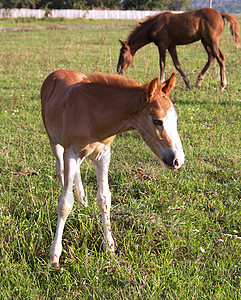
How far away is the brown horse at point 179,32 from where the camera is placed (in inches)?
350

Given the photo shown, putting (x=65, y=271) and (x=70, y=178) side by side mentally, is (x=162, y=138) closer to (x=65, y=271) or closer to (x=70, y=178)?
(x=70, y=178)

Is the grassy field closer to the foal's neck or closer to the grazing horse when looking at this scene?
the grazing horse

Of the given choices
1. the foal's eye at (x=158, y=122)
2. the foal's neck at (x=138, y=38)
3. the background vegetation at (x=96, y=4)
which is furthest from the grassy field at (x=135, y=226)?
the background vegetation at (x=96, y=4)

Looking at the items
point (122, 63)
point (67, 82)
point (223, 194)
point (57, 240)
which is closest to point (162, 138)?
point (57, 240)

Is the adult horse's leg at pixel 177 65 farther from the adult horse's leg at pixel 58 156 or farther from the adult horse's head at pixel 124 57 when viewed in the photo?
the adult horse's leg at pixel 58 156

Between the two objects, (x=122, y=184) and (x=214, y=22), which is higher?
(x=214, y=22)

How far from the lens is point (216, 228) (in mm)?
3064

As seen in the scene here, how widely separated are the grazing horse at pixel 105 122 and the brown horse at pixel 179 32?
633 cm

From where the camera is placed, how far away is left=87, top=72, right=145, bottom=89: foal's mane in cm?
254

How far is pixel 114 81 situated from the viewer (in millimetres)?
2586

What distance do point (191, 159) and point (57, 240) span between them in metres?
2.42

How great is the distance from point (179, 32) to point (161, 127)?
25.0 ft

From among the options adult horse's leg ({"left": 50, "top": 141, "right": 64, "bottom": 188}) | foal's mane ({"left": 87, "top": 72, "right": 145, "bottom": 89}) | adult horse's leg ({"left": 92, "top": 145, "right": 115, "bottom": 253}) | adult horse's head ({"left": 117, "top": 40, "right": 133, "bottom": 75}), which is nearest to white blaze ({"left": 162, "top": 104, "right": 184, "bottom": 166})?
→ foal's mane ({"left": 87, "top": 72, "right": 145, "bottom": 89})

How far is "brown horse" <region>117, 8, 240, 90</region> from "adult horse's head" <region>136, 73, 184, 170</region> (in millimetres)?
6603
